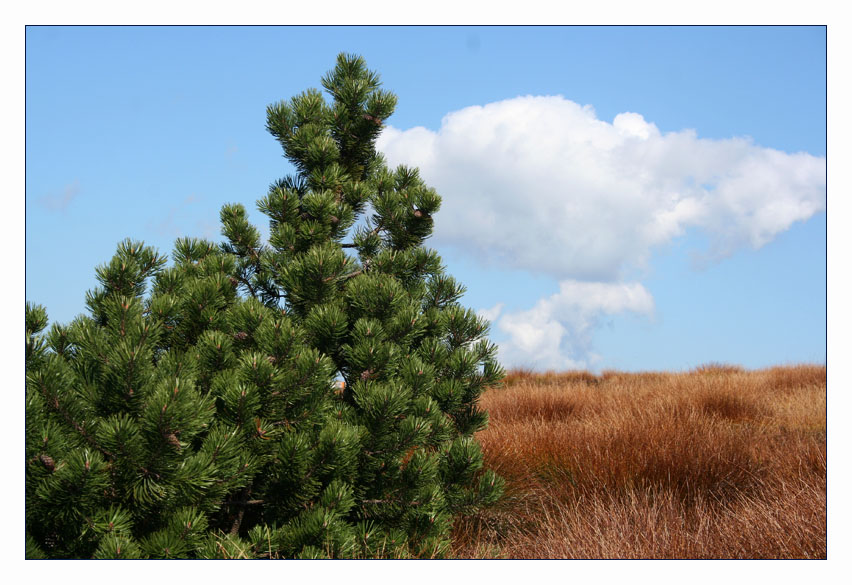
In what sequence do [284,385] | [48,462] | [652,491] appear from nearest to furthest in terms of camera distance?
[48,462] → [284,385] → [652,491]

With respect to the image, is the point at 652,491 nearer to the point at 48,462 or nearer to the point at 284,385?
the point at 284,385

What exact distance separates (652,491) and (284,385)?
315 cm

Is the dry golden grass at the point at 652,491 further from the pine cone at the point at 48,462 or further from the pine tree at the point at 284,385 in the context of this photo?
the pine cone at the point at 48,462

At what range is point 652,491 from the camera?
4.74m

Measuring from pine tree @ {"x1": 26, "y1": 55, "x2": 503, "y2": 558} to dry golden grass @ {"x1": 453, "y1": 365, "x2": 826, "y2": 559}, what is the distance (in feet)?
2.17

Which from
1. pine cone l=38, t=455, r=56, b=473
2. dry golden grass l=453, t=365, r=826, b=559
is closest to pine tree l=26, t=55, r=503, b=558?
pine cone l=38, t=455, r=56, b=473

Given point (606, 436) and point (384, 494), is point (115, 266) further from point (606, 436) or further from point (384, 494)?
point (606, 436)

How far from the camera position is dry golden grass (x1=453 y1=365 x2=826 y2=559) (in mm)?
3564

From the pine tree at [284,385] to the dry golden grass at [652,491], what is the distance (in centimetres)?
66

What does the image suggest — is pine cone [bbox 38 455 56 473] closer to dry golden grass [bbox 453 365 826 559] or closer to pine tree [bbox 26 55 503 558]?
pine tree [bbox 26 55 503 558]

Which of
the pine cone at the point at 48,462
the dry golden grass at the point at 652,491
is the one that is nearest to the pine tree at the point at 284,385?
the pine cone at the point at 48,462

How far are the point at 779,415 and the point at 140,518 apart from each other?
330 inches

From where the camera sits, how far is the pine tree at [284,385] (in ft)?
8.29

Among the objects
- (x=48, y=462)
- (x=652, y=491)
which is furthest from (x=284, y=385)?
(x=652, y=491)
